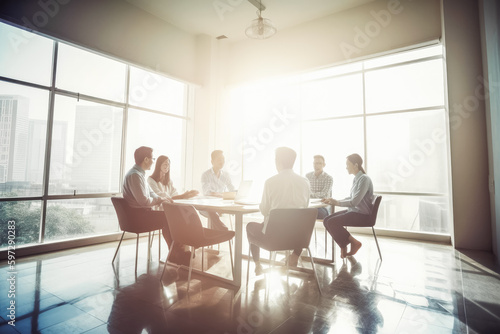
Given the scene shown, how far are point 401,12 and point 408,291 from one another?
4750mm

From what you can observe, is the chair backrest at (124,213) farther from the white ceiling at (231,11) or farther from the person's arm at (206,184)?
the white ceiling at (231,11)

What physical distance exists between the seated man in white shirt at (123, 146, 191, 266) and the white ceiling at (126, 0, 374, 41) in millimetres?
3448

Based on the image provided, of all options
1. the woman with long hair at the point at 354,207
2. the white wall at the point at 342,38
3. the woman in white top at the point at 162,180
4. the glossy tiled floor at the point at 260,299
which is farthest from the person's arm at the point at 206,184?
the white wall at the point at 342,38

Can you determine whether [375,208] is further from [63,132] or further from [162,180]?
[63,132]

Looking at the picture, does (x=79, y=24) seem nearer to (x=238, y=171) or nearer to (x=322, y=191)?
(x=238, y=171)

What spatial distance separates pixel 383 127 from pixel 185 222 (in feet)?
14.9

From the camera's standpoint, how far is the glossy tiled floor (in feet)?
6.42

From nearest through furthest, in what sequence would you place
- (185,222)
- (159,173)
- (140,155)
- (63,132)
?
(185,222), (140,155), (159,173), (63,132)

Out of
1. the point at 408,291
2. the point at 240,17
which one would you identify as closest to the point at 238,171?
the point at 240,17

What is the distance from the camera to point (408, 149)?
513 centimetres

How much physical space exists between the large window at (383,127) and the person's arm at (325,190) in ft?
2.96

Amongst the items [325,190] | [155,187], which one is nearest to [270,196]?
[155,187]

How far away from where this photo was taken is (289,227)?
2.38m

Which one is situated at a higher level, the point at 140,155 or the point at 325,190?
the point at 140,155
